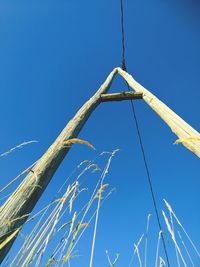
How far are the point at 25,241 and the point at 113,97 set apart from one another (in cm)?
245

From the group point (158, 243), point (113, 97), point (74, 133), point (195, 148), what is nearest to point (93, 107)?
point (113, 97)

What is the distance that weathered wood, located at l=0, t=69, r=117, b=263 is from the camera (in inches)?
47.7

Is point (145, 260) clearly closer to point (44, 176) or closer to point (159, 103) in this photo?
point (44, 176)

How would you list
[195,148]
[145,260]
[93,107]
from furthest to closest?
[93,107] < [195,148] < [145,260]

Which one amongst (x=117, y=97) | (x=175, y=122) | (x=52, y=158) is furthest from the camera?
(x=117, y=97)

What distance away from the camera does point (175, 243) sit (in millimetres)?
1059

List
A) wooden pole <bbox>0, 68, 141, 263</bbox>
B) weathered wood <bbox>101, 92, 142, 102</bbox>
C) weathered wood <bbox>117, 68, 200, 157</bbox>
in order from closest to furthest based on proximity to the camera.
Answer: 1. wooden pole <bbox>0, 68, 141, 263</bbox>
2. weathered wood <bbox>117, 68, 200, 157</bbox>
3. weathered wood <bbox>101, 92, 142, 102</bbox>

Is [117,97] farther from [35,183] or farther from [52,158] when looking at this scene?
[35,183]

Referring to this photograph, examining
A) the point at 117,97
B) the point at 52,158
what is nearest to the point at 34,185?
the point at 52,158

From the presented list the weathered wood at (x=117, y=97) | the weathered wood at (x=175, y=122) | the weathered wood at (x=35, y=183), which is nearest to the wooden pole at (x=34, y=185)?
the weathered wood at (x=35, y=183)

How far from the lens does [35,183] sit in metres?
1.32

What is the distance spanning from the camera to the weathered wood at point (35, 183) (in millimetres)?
1211

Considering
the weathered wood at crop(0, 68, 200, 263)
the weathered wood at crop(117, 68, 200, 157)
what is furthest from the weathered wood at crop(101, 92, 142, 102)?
the weathered wood at crop(117, 68, 200, 157)

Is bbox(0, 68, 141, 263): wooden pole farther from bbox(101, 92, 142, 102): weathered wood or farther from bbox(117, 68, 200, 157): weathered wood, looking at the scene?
bbox(117, 68, 200, 157): weathered wood
